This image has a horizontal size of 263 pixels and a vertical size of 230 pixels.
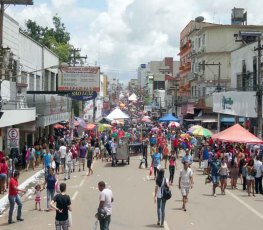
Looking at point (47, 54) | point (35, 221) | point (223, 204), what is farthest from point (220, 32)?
point (35, 221)

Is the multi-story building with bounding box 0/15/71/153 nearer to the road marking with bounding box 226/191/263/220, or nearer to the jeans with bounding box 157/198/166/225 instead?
the road marking with bounding box 226/191/263/220

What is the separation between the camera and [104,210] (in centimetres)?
1162

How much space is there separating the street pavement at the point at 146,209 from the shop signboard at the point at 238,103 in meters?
10.2

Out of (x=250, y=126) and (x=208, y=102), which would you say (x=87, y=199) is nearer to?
(x=250, y=126)

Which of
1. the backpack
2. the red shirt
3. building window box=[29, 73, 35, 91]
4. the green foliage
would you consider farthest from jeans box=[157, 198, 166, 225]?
the green foliage

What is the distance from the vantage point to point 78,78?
52062mm

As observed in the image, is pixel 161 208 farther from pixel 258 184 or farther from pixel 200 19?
pixel 200 19

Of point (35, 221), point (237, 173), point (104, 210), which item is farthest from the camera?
point (237, 173)

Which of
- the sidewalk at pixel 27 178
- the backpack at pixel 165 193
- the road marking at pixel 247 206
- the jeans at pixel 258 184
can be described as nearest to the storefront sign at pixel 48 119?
the sidewalk at pixel 27 178

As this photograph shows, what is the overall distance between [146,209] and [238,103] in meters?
21.3

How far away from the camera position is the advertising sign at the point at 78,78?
5153 centimetres

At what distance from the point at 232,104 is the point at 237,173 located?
665 inches

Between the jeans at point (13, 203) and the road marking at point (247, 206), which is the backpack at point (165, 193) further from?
the jeans at point (13, 203)

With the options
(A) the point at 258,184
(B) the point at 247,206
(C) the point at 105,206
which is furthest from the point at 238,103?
(C) the point at 105,206
